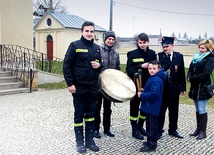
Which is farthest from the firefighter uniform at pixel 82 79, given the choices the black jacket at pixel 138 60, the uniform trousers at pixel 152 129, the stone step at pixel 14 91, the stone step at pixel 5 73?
the stone step at pixel 5 73

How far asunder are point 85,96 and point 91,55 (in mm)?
616

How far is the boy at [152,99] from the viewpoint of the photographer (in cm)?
389

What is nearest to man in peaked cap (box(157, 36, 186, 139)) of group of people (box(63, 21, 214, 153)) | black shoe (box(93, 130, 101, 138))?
group of people (box(63, 21, 214, 153))

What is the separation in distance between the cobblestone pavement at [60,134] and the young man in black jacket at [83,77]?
12.2 inches

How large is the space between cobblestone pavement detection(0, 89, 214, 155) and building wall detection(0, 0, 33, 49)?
19.2ft

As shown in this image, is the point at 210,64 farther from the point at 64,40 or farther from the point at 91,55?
the point at 64,40

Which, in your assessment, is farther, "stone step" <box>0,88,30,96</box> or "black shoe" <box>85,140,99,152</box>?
"stone step" <box>0,88,30,96</box>

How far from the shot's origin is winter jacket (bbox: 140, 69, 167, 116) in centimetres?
386

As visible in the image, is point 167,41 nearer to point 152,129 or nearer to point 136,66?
point 136,66

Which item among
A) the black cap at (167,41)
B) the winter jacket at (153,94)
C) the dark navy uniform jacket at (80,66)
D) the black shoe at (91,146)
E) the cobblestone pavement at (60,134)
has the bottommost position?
the cobblestone pavement at (60,134)

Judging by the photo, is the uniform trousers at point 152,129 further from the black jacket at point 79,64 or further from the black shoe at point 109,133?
the black jacket at point 79,64

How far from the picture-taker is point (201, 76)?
14.6 feet

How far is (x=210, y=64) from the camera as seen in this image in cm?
444

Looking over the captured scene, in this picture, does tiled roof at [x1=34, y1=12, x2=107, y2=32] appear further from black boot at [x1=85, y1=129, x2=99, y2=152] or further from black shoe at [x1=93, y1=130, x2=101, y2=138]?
black boot at [x1=85, y1=129, x2=99, y2=152]
